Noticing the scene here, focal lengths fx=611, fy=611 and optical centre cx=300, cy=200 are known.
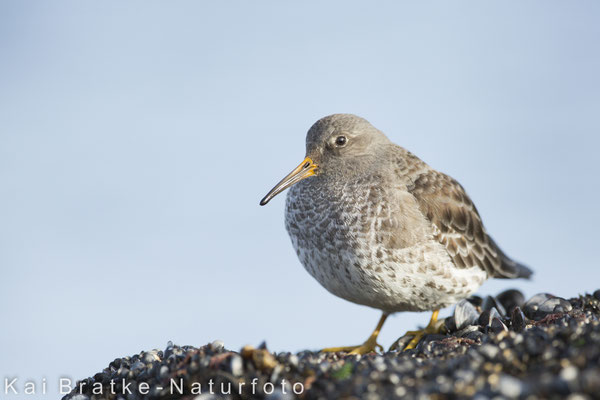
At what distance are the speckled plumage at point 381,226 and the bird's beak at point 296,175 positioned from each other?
8 centimetres

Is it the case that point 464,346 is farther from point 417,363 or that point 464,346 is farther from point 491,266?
point 491,266

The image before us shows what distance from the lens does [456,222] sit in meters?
7.13

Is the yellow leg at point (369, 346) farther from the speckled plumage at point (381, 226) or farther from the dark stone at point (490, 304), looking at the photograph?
the dark stone at point (490, 304)

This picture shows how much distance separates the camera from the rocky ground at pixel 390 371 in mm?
3111

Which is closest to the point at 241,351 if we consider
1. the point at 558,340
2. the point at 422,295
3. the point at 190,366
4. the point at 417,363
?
the point at 190,366

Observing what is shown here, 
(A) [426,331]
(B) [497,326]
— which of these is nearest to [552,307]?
(B) [497,326]

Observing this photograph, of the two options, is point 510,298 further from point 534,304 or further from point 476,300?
point 534,304

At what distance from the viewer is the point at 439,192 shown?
704 cm

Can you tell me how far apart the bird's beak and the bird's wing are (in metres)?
1.14

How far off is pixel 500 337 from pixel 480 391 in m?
1.58

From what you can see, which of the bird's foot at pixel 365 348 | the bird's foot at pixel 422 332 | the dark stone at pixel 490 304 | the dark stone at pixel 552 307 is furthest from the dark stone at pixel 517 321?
the bird's foot at pixel 365 348

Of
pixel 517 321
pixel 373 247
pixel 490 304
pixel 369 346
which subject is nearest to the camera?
pixel 517 321

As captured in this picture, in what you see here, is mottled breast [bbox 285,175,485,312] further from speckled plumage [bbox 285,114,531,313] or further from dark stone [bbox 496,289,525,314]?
dark stone [bbox 496,289,525,314]

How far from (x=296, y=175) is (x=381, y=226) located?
48.7 inches
